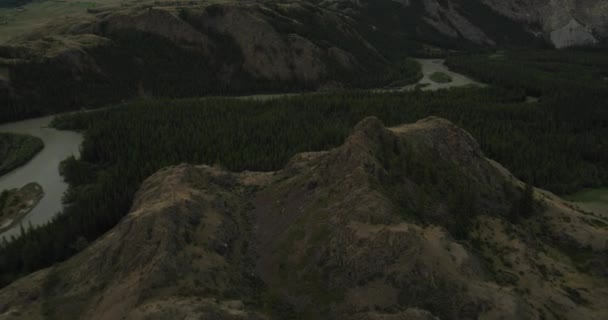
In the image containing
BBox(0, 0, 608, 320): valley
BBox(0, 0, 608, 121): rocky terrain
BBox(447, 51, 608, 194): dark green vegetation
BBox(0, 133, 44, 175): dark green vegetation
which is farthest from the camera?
BBox(0, 0, 608, 121): rocky terrain

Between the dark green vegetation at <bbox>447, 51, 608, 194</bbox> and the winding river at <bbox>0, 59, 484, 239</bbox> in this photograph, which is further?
the dark green vegetation at <bbox>447, 51, 608, 194</bbox>

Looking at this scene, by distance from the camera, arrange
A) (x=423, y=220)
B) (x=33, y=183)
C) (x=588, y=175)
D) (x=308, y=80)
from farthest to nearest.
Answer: (x=308, y=80) < (x=588, y=175) < (x=33, y=183) < (x=423, y=220)

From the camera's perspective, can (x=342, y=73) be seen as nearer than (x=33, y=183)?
No

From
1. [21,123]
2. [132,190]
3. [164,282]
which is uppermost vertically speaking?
[164,282]

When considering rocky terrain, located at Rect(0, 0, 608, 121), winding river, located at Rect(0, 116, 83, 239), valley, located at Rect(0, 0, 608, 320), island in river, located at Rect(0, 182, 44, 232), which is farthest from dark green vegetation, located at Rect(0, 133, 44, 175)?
rocky terrain, located at Rect(0, 0, 608, 121)

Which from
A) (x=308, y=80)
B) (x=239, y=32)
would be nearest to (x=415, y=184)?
(x=308, y=80)

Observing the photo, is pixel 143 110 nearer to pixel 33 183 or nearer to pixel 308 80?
pixel 33 183

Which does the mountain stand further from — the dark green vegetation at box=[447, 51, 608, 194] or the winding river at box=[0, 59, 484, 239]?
the dark green vegetation at box=[447, 51, 608, 194]
